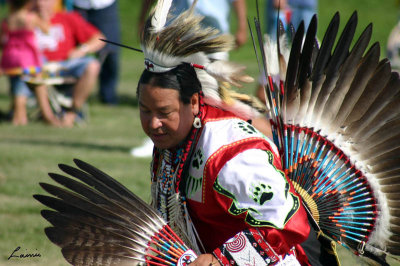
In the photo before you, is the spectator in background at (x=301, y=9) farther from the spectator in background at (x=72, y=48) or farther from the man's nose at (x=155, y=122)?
the man's nose at (x=155, y=122)

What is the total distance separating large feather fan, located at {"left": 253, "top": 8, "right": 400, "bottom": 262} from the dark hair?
338mm

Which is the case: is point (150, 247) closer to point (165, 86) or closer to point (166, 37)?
point (165, 86)

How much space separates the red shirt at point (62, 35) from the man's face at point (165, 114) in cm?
594

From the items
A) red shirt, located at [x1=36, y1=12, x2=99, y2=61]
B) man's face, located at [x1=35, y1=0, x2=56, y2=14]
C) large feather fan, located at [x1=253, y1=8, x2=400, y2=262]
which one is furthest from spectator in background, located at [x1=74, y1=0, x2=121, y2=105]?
large feather fan, located at [x1=253, y1=8, x2=400, y2=262]

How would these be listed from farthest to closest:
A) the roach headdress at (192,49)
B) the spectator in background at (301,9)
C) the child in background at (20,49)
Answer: the child in background at (20,49)
the spectator in background at (301,9)
the roach headdress at (192,49)

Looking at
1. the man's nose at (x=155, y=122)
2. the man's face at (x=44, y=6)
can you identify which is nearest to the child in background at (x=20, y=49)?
the man's face at (x=44, y=6)

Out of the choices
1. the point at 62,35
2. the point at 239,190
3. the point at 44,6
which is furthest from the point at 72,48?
the point at 239,190

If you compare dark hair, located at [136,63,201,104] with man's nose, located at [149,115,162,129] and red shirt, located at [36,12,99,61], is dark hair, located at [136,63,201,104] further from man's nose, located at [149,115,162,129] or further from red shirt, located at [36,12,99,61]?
red shirt, located at [36,12,99,61]

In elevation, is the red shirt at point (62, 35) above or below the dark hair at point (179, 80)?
below

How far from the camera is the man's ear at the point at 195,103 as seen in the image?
2650 mm

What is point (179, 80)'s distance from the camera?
8.54 ft

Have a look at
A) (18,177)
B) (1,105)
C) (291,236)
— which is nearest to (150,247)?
(291,236)

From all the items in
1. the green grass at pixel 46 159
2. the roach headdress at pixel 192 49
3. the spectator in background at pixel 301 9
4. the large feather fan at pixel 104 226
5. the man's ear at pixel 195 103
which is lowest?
the green grass at pixel 46 159

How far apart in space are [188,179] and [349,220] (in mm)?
713
